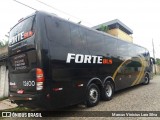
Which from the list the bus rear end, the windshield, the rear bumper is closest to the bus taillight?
the bus rear end

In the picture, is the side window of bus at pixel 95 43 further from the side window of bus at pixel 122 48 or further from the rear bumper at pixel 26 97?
the rear bumper at pixel 26 97

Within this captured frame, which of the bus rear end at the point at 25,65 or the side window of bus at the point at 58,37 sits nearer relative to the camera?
the bus rear end at the point at 25,65

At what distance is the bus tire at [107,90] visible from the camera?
318 inches

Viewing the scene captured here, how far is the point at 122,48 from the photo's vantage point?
1033 cm

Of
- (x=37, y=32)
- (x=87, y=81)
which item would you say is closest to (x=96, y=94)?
(x=87, y=81)

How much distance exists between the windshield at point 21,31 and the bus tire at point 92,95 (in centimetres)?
311

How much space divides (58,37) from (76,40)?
100 cm

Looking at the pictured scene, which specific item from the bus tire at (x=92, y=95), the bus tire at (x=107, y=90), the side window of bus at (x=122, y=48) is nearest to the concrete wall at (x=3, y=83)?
the bus tire at (x=92, y=95)

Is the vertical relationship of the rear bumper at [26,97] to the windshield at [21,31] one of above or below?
below

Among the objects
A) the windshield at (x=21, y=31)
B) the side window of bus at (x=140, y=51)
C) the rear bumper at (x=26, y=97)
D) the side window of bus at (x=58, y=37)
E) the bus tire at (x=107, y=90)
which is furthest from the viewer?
the side window of bus at (x=140, y=51)

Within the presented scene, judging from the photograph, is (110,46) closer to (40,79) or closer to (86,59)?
(86,59)

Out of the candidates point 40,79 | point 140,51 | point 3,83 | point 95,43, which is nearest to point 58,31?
point 40,79

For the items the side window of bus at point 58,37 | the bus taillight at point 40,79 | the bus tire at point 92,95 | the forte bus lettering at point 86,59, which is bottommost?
the bus tire at point 92,95

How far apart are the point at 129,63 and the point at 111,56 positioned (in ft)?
8.08
